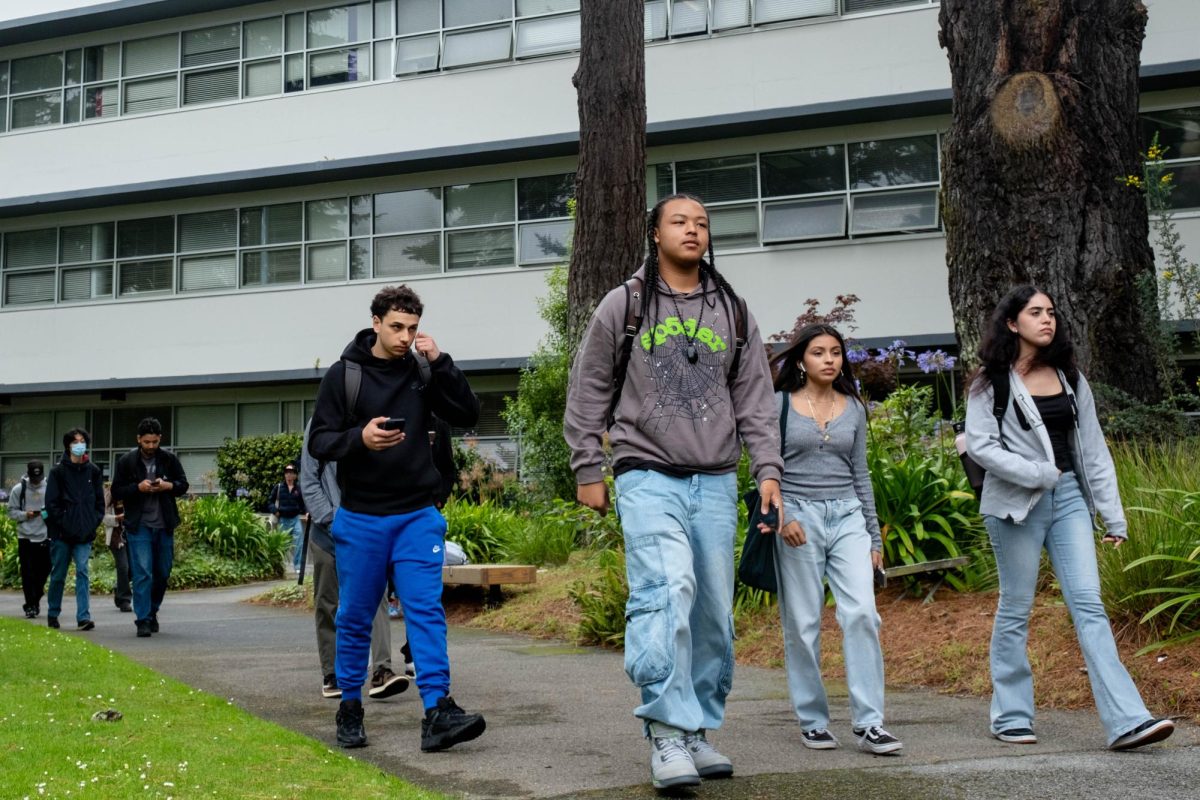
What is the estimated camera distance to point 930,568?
891 cm

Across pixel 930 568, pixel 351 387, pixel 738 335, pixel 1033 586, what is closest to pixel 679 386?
pixel 738 335

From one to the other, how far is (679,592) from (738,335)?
1.07 metres

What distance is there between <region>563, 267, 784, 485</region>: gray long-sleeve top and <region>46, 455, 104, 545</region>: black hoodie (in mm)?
9313

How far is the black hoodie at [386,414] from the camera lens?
242 inches

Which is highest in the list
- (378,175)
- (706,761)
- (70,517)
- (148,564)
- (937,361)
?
(378,175)

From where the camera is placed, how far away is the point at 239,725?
6.57m

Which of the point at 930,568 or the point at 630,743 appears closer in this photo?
the point at 630,743

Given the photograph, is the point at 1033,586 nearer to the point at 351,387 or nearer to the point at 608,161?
the point at 351,387

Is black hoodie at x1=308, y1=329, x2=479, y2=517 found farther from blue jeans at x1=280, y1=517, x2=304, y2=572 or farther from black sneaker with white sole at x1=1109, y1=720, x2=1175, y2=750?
blue jeans at x1=280, y1=517, x2=304, y2=572

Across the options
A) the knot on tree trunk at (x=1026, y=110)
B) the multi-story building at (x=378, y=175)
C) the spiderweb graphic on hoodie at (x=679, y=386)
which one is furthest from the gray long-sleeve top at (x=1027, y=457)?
the multi-story building at (x=378, y=175)

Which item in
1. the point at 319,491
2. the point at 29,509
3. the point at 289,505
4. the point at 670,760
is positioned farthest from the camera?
the point at 289,505

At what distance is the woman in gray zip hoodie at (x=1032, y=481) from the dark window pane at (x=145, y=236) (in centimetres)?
2288

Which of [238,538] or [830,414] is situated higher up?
[830,414]

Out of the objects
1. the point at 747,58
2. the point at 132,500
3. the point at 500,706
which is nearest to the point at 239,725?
the point at 500,706
